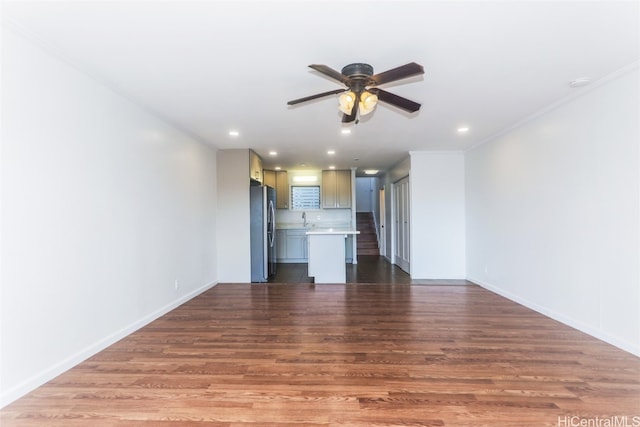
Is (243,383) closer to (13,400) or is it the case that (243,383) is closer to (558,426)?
(13,400)

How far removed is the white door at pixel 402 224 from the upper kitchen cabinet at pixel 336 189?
1.27 metres

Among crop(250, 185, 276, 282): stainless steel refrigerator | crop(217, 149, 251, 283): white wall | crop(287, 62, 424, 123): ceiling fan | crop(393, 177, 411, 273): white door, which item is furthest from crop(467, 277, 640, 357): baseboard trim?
crop(217, 149, 251, 283): white wall

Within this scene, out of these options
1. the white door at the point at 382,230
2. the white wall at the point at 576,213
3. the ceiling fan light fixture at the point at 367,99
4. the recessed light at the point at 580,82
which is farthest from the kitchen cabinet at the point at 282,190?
the recessed light at the point at 580,82

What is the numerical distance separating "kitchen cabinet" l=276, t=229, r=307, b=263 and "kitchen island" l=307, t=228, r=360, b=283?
8.50 ft

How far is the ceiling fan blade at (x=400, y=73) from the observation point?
2.01m

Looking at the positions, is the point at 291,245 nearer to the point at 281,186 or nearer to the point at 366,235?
the point at 281,186

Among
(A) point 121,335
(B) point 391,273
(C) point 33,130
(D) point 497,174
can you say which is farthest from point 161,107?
(B) point 391,273

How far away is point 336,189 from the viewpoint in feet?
27.0

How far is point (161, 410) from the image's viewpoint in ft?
6.27

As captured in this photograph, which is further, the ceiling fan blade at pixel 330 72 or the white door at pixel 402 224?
the white door at pixel 402 224

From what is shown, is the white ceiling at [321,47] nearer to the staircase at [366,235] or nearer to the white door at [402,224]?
the white door at [402,224]

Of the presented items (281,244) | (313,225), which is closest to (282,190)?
(313,225)

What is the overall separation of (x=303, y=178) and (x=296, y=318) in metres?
5.20

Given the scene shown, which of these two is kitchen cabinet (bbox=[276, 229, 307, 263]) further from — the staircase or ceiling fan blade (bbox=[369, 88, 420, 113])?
ceiling fan blade (bbox=[369, 88, 420, 113])
